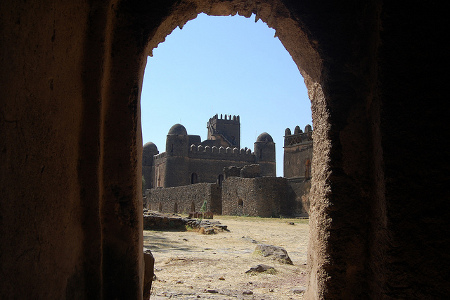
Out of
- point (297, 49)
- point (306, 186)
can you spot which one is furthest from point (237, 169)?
point (297, 49)

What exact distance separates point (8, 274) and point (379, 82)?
2145 millimetres

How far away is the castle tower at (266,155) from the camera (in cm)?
4297

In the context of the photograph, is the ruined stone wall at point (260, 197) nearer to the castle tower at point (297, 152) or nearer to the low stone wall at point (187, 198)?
the low stone wall at point (187, 198)

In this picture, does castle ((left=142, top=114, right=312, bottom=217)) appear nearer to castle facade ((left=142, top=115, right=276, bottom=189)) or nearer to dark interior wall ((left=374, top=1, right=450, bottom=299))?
castle facade ((left=142, top=115, right=276, bottom=189))

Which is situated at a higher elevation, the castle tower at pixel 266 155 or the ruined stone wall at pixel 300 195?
the castle tower at pixel 266 155

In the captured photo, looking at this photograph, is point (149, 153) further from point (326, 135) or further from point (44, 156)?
point (44, 156)

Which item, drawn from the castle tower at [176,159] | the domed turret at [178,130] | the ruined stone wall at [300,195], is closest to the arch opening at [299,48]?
the ruined stone wall at [300,195]

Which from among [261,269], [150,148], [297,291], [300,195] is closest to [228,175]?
[300,195]

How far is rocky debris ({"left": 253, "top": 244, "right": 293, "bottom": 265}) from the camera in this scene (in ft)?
22.4

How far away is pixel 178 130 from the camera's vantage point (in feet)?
129

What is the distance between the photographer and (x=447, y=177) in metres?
2.33

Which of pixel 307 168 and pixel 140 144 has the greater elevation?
pixel 307 168

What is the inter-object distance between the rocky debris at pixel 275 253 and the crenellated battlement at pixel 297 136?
21.9 metres

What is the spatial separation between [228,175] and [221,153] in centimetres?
1174
